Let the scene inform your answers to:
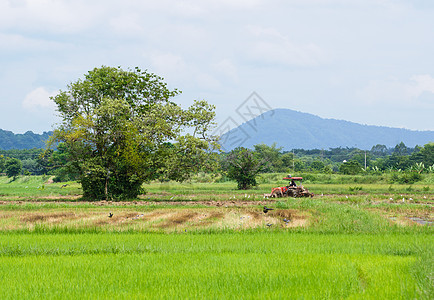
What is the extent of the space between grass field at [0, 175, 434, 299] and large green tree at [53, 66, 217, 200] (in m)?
8.87

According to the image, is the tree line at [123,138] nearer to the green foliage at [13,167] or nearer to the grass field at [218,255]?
the grass field at [218,255]

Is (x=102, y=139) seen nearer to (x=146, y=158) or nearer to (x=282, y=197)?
(x=146, y=158)

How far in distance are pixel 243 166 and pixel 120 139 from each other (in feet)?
51.7

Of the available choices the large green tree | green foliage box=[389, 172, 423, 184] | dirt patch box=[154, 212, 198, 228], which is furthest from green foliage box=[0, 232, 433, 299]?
green foliage box=[389, 172, 423, 184]

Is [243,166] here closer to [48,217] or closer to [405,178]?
[405,178]

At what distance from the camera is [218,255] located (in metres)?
10.4

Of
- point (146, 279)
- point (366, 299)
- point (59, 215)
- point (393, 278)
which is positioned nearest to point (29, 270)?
point (146, 279)

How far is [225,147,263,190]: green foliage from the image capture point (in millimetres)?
40312

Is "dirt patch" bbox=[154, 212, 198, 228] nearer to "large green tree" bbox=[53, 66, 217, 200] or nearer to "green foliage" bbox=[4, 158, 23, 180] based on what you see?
"large green tree" bbox=[53, 66, 217, 200]

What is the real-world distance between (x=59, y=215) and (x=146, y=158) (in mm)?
10047

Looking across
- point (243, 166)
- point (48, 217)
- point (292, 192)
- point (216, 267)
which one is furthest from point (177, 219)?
point (243, 166)

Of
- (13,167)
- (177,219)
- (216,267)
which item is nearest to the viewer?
(216,267)

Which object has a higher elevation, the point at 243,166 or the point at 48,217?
the point at 243,166

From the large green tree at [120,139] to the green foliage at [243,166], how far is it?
12207mm
